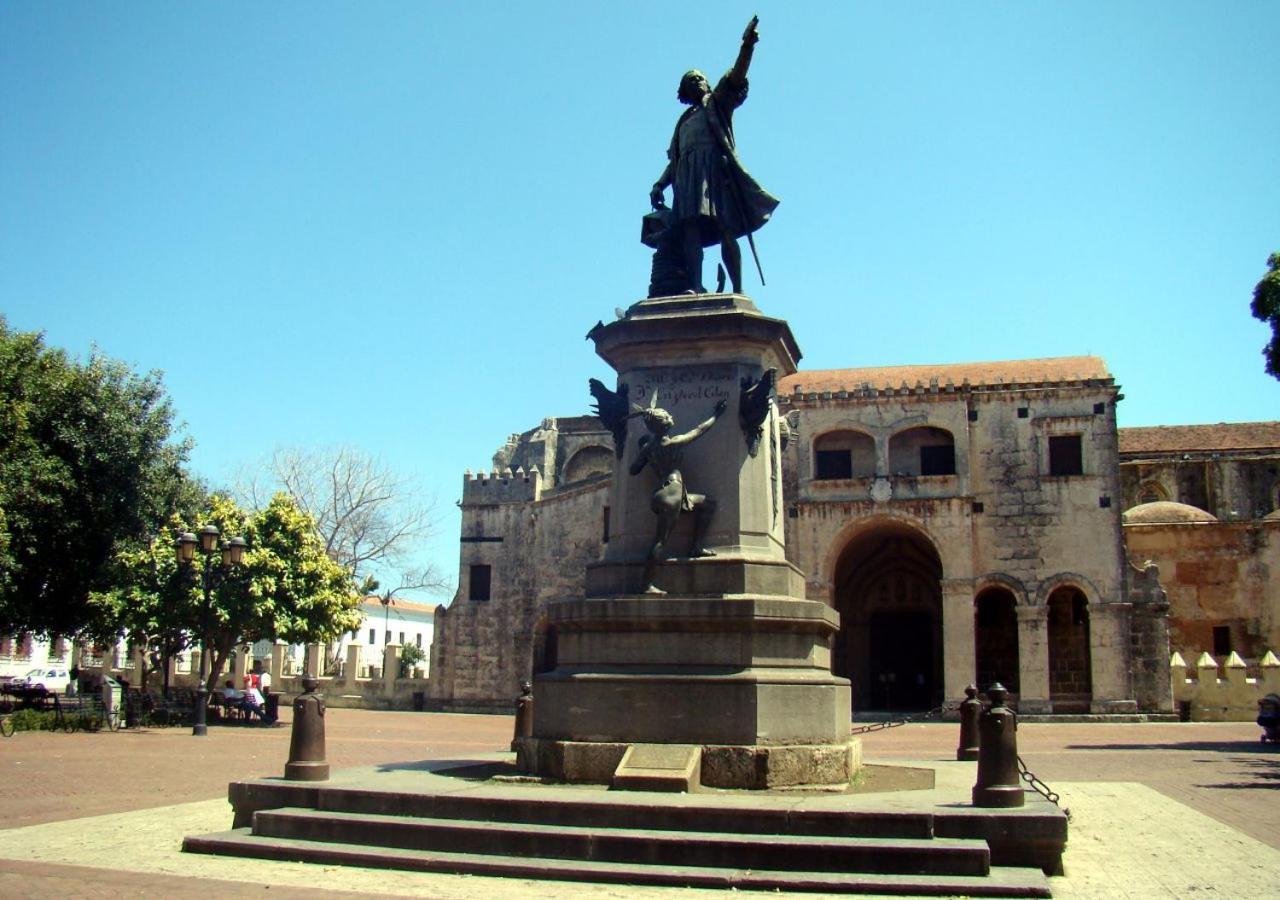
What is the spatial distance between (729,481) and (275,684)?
34760mm

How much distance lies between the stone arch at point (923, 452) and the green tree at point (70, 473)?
21096 mm

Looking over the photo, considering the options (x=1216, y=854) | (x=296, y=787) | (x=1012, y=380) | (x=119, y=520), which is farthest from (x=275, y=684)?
(x=1216, y=854)

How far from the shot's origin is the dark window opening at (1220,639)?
3809 cm

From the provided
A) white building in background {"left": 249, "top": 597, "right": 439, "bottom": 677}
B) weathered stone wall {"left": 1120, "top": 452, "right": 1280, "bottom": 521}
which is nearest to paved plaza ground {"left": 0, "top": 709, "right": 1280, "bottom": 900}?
weathered stone wall {"left": 1120, "top": 452, "right": 1280, "bottom": 521}

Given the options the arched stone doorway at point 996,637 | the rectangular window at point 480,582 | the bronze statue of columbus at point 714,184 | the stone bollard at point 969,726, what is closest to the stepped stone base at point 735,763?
the stone bollard at point 969,726

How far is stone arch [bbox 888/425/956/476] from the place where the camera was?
120ft

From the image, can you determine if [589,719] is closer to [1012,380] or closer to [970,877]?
[970,877]

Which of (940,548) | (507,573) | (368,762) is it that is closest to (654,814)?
(368,762)

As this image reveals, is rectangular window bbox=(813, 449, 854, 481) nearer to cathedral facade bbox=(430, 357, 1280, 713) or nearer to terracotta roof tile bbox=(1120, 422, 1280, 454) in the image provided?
cathedral facade bbox=(430, 357, 1280, 713)

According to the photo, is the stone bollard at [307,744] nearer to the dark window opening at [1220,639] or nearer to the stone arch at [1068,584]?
the stone arch at [1068,584]

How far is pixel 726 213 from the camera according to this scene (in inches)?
436

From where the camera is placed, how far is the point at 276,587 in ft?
89.6

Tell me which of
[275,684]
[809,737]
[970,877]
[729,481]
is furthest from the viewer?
[275,684]

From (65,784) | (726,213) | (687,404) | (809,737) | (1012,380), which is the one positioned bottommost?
(65,784)
